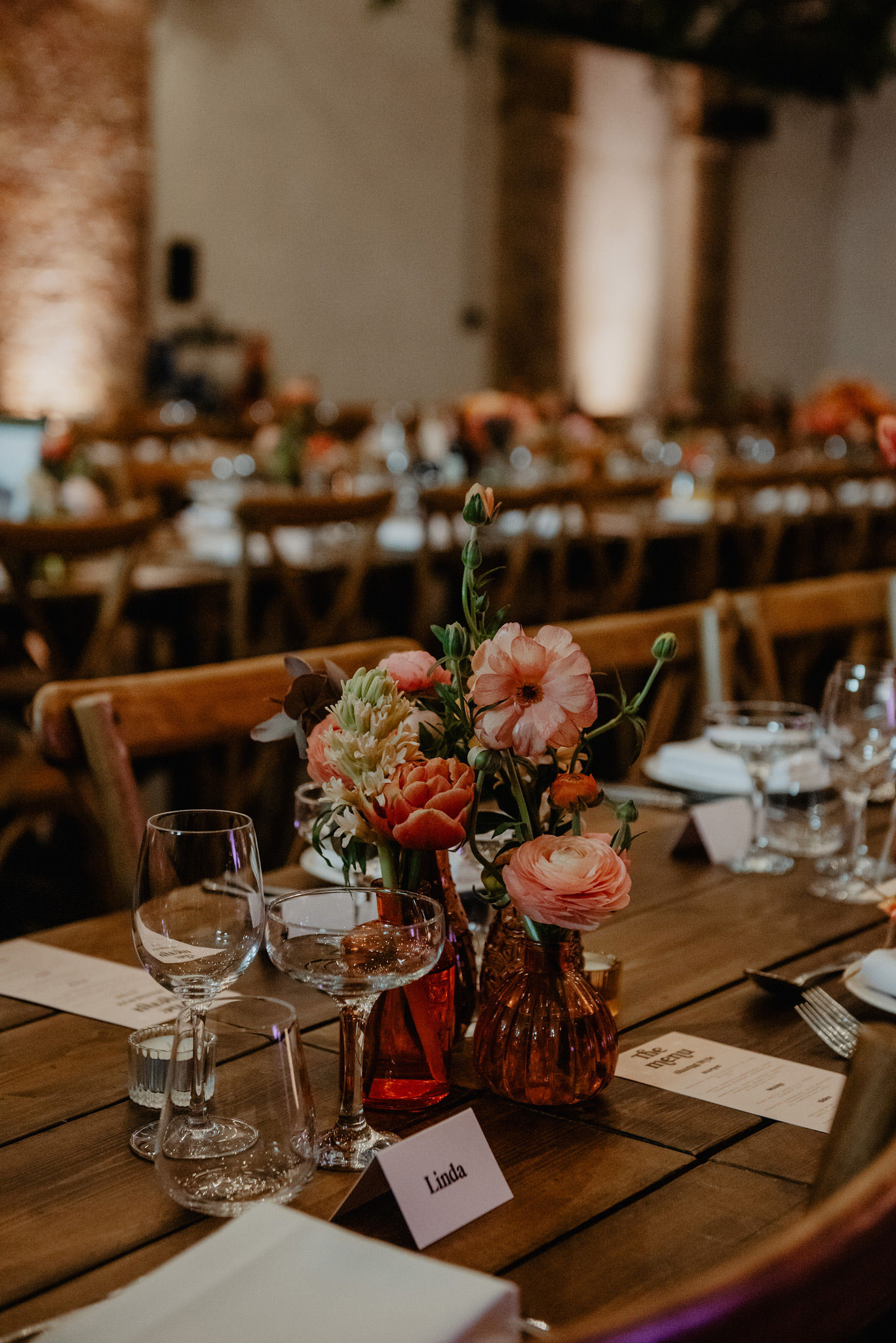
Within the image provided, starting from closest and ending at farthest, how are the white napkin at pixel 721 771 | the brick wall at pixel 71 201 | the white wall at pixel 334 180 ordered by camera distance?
the white napkin at pixel 721 771 → the brick wall at pixel 71 201 → the white wall at pixel 334 180

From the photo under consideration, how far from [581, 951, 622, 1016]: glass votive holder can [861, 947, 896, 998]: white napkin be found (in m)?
0.20

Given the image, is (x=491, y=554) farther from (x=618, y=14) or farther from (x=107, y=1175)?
(x=618, y=14)

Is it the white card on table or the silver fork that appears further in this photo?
the white card on table

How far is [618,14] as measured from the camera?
12.6 meters

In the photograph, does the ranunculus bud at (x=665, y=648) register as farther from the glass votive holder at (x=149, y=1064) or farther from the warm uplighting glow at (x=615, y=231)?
the warm uplighting glow at (x=615, y=231)

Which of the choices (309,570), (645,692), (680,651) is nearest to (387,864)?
(645,692)

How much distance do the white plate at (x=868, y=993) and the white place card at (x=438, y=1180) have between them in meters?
0.41

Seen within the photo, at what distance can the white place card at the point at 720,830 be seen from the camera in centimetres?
168

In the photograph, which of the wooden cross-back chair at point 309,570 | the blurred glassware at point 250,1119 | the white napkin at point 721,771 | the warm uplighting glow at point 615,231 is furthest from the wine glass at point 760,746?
the warm uplighting glow at point 615,231

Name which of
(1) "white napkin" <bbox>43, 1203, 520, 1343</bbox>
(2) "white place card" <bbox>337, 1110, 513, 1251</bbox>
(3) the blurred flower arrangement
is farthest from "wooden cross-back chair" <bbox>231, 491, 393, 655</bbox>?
(3) the blurred flower arrangement

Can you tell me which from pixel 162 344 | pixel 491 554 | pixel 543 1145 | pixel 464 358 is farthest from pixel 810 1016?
pixel 464 358

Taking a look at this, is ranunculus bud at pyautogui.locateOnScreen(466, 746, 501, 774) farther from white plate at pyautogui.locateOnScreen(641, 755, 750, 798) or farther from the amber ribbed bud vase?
white plate at pyautogui.locateOnScreen(641, 755, 750, 798)

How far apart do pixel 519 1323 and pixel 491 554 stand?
13.2 ft

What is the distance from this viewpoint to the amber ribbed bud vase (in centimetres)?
103
